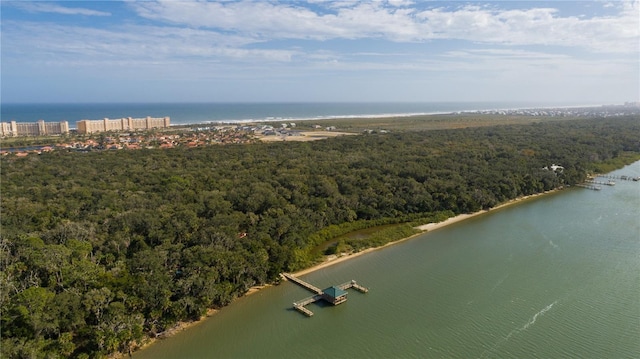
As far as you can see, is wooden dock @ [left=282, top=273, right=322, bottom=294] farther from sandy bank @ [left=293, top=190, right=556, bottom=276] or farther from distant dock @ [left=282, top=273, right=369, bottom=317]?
sandy bank @ [left=293, top=190, right=556, bottom=276]

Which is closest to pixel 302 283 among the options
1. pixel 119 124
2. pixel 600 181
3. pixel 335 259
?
pixel 335 259

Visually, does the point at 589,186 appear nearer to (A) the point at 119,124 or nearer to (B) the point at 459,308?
(B) the point at 459,308

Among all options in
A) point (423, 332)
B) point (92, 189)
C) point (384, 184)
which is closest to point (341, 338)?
point (423, 332)

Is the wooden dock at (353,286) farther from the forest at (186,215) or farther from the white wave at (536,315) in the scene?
the white wave at (536,315)

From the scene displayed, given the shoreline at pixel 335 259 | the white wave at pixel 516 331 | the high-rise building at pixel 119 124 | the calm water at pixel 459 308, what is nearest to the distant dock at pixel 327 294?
the calm water at pixel 459 308

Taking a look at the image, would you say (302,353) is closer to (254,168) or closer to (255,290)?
(255,290)

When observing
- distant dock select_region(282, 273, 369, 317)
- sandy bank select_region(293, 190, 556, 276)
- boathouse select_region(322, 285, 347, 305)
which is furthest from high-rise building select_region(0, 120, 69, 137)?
boathouse select_region(322, 285, 347, 305)
